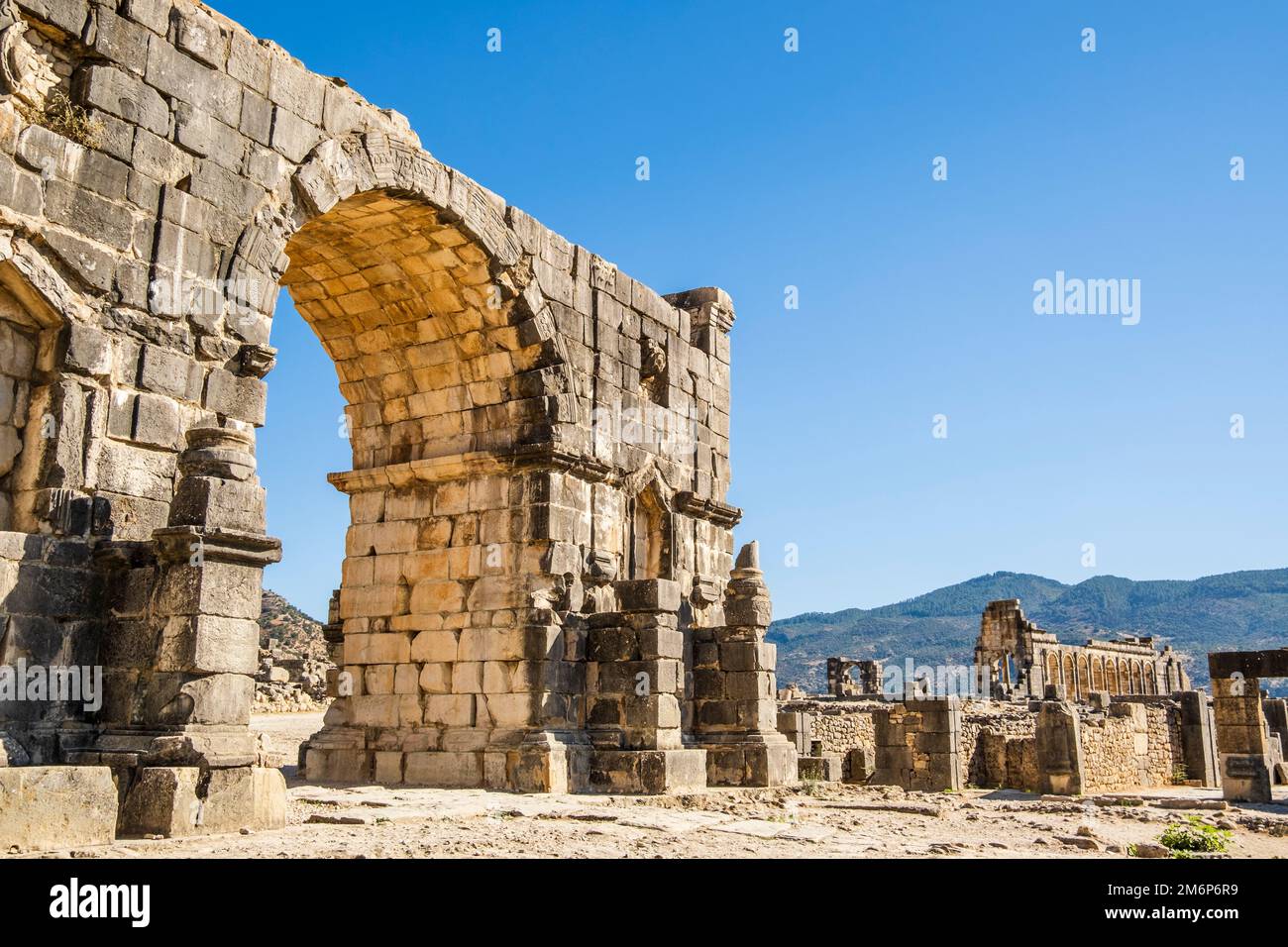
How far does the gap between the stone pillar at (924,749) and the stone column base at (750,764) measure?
18.1 ft

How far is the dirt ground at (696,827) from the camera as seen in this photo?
6.89 m

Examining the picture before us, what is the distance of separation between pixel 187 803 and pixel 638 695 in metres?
5.38

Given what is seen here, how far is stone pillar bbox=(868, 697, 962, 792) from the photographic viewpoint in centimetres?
1781

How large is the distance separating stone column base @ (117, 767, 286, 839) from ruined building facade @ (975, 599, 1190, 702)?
34704 millimetres

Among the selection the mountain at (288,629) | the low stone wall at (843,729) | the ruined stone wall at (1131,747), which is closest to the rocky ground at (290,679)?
the mountain at (288,629)

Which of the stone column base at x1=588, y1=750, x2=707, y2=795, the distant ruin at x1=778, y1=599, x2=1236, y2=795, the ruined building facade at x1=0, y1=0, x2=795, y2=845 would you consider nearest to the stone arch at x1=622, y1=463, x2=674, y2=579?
the ruined building facade at x1=0, y1=0, x2=795, y2=845

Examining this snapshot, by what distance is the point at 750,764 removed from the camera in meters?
12.4

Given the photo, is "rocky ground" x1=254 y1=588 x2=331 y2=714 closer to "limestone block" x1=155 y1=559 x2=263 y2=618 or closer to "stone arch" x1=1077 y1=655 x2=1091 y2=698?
"limestone block" x1=155 y1=559 x2=263 y2=618

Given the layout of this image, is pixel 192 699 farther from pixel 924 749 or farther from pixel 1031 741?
pixel 1031 741

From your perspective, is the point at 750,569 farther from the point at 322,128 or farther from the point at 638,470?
the point at 322,128

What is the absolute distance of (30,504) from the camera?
7367 millimetres

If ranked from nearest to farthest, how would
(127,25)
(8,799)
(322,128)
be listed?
(8,799)
(127,25)
(322,128)

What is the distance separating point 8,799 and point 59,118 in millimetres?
4127

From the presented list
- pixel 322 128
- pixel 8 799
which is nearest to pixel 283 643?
pixel 322 128
